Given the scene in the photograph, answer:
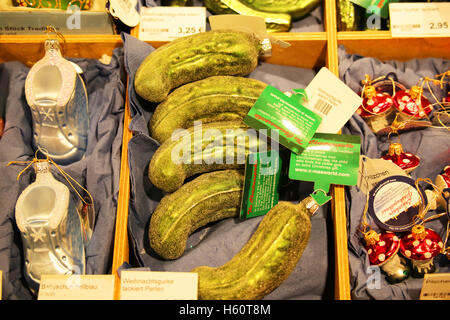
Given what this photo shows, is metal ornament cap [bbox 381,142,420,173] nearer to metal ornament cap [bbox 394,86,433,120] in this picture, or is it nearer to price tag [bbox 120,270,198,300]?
metal ornament cap [bbox 394,86,433,120]

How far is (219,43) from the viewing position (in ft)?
3.24

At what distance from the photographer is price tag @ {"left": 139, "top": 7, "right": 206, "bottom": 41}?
1.08 meters

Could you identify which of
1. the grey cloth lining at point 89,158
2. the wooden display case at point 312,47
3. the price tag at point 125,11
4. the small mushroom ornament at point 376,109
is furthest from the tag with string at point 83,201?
the small mushroom ornament at point 376,109

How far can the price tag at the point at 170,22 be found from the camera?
1078 millimetres

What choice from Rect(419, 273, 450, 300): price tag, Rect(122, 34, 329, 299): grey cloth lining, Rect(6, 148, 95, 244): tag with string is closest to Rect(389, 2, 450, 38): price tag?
Rect(122, 34, 329, 299): grey cloth lining

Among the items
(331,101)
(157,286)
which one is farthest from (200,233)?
(331,101)

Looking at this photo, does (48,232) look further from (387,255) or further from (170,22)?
(387,255)

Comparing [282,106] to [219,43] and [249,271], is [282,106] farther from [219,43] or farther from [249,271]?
[249,271]

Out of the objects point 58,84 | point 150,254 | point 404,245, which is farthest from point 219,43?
point 404,245

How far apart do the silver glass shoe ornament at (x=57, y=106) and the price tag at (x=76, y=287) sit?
1.00 ft

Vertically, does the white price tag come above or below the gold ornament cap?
above

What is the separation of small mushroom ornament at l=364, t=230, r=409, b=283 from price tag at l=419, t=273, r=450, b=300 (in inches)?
2.7

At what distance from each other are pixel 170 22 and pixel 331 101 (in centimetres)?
46

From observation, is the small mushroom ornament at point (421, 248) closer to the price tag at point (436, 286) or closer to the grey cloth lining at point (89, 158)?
the price tag at point (436, 286)
